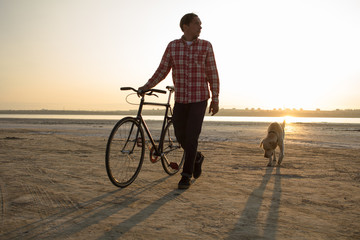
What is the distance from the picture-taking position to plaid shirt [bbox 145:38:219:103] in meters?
4.21

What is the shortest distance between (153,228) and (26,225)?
109 centimetres

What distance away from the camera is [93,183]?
4.29 m

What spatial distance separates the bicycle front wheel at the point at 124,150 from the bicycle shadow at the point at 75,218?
0.47 m

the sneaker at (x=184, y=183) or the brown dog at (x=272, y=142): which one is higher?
the brown dog at (x=272, y=142)

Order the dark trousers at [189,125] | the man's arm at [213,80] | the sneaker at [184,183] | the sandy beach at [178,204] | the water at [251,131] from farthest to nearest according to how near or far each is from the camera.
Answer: the water at [251,131] → the man's arm at [213,80] → the dark trousers at [189,125] → the sneaker at [184,183] → the sandy beach at [178,204]

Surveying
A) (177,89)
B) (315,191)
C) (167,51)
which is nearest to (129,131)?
(177,89)

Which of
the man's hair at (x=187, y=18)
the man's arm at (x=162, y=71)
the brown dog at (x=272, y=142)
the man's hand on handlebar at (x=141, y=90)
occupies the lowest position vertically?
the brown dog at (x=272, y=142)

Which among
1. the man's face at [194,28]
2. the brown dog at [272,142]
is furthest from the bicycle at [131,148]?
the brown dog at [272,142]

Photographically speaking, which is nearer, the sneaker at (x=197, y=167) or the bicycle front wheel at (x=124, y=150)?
the bicycle front wheel at (x=124, y=150)

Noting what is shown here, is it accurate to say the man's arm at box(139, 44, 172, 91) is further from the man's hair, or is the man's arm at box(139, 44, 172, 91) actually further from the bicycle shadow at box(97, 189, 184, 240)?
the bicycle shadow at box(97, 189, 184, 240)

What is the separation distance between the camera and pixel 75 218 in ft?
9.21

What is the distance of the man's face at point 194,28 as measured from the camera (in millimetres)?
4184

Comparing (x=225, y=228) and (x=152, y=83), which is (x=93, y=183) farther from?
(x=225, y=228)

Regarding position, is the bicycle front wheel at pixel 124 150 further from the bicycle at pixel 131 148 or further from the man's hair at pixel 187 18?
the man's hair at pixel 187 18
